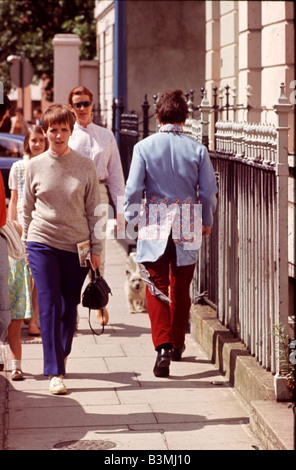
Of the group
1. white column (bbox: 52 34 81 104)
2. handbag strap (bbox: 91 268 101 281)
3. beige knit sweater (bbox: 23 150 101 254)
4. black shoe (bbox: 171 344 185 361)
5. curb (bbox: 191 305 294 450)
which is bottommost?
black shoe (bbox: 171 344 185 361)

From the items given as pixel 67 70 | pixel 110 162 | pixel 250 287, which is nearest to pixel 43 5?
pixel 67 70

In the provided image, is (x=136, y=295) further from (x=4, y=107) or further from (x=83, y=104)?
(x=4, y=107)

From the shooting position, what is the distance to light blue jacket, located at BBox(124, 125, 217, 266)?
6703 millimetres

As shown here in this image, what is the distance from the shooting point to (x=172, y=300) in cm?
700

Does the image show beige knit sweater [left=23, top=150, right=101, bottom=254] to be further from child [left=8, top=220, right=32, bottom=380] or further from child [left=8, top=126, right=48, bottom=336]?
child [left=8, top=126, right=48, bottom=336]

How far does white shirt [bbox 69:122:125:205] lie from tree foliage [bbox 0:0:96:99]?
24.0m

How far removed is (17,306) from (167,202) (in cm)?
127

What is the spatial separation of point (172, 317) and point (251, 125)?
1.59 metres

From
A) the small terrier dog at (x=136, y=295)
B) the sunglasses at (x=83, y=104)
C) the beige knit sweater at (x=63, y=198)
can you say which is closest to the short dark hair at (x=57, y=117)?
the beige knit sweater at (x=63, y=198)

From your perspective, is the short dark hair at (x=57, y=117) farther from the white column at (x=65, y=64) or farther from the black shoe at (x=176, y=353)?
the white column at (x=65, y=64)

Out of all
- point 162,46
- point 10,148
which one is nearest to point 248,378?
point 10,148

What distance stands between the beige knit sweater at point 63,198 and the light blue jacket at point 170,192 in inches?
16.4

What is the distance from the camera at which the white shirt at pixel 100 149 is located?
8.01 meters

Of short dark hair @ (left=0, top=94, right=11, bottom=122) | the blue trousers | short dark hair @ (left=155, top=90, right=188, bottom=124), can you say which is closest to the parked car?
short dark hair @ (left=155, top=90, right=188, bottom=124)
